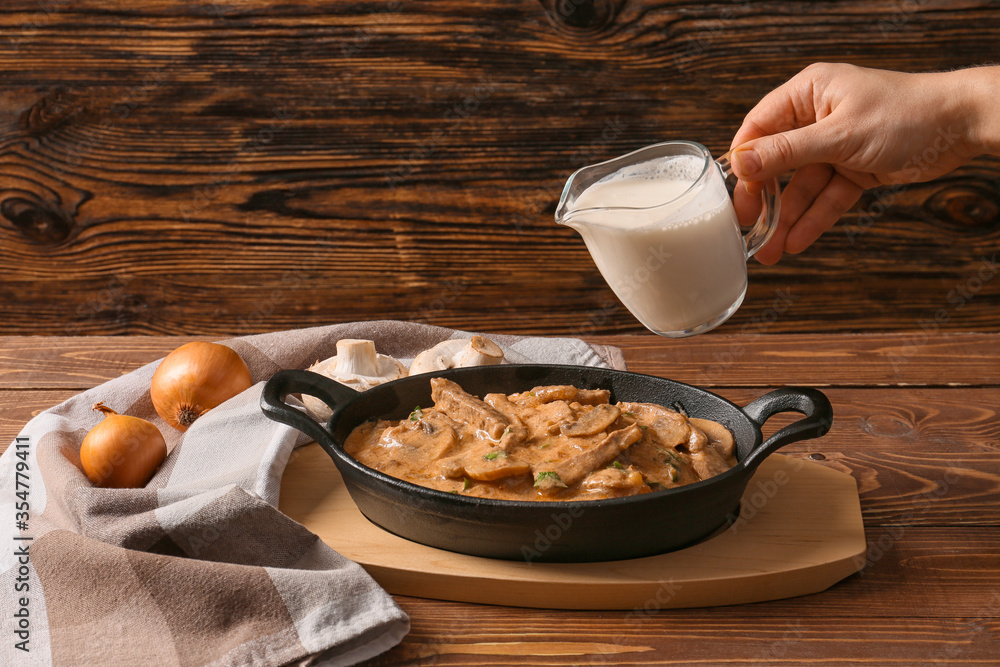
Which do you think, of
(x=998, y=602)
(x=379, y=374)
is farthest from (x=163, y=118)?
(x=998, y=602)

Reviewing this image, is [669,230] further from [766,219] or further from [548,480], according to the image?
[548,480]

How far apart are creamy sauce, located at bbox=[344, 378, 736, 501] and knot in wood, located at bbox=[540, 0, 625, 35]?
205cm

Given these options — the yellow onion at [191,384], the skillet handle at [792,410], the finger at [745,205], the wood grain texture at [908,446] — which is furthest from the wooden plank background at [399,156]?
the skillet handle at [792,410]

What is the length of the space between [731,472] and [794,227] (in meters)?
1.25

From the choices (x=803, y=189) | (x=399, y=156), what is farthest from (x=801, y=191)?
(x=399, y=156)

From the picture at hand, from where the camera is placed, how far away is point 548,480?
5.22ft

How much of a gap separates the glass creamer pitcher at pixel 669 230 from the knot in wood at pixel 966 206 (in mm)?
2350

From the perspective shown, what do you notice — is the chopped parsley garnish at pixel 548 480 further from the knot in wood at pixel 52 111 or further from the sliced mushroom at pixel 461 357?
the knot in wood at pixel 52 111

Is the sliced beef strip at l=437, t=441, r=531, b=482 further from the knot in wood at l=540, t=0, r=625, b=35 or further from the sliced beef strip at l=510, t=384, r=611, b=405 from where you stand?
the knot in wood at l=540, t=0, r=625, b=35

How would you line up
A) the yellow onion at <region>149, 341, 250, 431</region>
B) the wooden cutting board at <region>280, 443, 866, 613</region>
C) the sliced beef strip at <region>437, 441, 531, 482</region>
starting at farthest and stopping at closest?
the yellow onion at <region>149, 341, 250, 431</region> < the sliced beef strip at <region>437, 441, 531, 482</region> < the wooden cutting board at <region>280, 443, 866, 613</region>

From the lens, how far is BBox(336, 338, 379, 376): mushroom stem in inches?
89.5

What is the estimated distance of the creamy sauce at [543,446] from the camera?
161 centimetres

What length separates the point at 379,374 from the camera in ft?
7.62

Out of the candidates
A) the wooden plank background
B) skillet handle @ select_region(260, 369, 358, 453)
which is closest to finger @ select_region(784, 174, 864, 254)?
the wooden plank background
